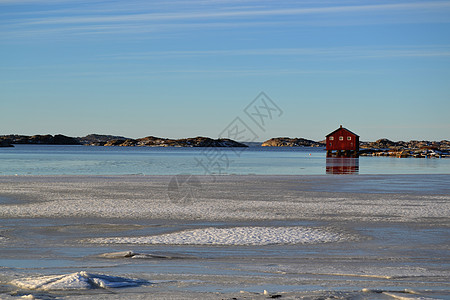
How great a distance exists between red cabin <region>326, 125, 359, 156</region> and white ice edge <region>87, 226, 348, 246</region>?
106 metres

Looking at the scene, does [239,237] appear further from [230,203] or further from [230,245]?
[230,203]

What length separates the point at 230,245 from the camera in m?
13.2

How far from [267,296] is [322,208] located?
530 inches

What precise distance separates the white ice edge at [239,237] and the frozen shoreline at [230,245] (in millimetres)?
27

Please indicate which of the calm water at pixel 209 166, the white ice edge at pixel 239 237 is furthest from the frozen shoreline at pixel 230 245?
the calm water at pixel 209 166

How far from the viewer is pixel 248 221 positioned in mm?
17719

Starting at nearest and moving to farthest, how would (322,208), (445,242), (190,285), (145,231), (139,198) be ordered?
(190,285) < (445,242) < (145,231) < (322,208) < (139,198)

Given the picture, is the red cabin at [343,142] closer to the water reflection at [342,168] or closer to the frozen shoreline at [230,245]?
the water reflection at [342,168]

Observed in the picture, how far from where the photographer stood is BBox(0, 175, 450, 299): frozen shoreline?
357 inches

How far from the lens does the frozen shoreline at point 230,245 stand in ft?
29.8

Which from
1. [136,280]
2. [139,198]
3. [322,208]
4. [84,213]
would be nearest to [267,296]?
[136,280]

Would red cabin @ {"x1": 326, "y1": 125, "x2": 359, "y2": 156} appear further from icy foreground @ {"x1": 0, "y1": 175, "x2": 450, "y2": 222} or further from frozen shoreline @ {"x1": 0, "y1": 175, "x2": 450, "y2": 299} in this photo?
frozen shoreline @ {"x1": 0, "y1": 175, "x2": 450, "y2": 299}

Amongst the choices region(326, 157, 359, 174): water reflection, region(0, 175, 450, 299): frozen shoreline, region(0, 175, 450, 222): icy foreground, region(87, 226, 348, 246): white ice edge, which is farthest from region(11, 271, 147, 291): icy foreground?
region(326, 157, 359, 174): water reflection

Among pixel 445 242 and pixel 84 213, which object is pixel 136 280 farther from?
pixel 84 213
